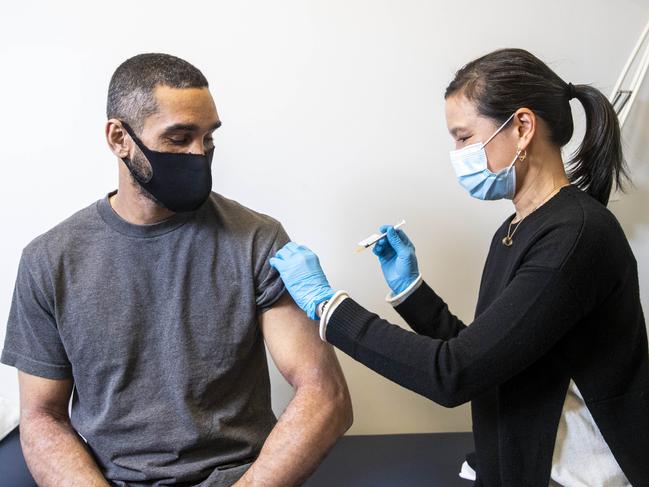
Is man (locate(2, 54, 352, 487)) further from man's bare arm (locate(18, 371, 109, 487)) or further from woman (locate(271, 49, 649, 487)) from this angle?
woman (locate(271, 49, 649, 487))

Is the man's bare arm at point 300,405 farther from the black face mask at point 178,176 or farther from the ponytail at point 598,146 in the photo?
the ponytail at point 598,146

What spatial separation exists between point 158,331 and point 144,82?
1.77ft

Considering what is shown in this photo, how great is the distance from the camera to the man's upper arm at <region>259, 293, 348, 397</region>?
50.7 inches

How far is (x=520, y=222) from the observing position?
47.9 inches

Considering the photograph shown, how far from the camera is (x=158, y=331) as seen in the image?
4.17 ft

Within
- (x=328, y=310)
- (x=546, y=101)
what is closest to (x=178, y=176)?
(x=328, y=310)

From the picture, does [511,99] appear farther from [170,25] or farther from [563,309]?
[170,25]

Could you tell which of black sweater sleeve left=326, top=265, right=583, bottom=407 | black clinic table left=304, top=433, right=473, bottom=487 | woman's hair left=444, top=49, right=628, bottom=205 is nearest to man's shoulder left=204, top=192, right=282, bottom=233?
black sweater sleeve left=326, top=265, right=583, bottom=407

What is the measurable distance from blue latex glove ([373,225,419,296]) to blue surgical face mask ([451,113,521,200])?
258 mm

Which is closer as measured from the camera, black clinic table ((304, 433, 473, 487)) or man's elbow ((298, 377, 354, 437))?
man's elbow ((298, 377, 354, 437))

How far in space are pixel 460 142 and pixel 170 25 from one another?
89 centimetres

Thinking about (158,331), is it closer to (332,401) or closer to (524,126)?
(332,401)

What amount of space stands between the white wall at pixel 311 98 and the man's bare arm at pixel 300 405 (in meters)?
0.44

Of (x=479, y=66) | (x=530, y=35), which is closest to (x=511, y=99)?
(x=479, y=66)
